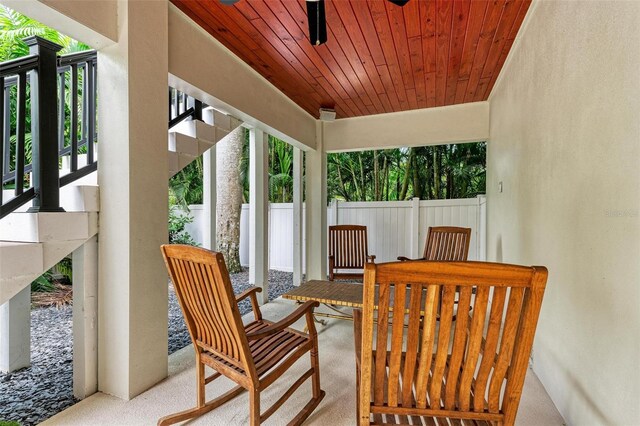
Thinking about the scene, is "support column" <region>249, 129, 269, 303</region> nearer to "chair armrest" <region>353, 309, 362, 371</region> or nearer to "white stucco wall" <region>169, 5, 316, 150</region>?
"white stucco wall" <region>169, 5, 316, 150</region>

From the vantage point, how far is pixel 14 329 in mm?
2104

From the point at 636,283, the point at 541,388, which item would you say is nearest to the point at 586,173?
the point at 636,283

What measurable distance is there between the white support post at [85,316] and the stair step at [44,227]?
0.39 ft

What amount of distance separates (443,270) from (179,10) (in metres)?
2.41

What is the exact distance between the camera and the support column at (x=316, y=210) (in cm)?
466

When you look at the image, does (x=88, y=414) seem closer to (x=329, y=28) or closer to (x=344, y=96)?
(x=329, y=28)

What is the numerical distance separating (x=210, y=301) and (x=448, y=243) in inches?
123

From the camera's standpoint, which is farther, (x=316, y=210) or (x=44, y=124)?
(x=316, y=210)

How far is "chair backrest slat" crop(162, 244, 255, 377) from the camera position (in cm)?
130

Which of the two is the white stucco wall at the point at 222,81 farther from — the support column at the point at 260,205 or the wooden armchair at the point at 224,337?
the wooden armchair at the point at 224,337

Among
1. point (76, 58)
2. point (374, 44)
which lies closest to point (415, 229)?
point (374, 44)

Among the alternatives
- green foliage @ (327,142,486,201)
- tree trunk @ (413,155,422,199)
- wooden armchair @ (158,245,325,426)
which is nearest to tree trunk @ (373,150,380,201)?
green foliage @ (327,142,486,201)

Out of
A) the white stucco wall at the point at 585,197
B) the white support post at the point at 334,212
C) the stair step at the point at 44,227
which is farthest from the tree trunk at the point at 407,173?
the stair step at the point at 44,227

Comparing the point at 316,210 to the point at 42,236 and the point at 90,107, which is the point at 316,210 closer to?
the point at 90,107
